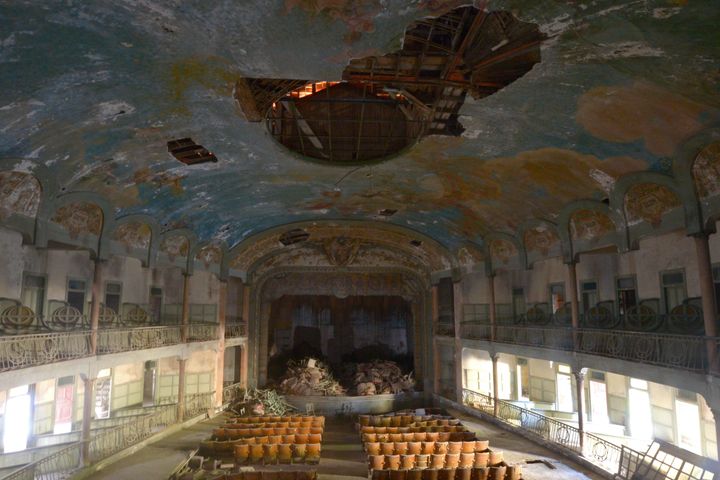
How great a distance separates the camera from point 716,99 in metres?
9.24

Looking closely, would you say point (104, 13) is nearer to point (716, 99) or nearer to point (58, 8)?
point (58, 8)

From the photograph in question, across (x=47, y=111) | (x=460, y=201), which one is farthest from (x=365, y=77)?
(x=460, y=201)

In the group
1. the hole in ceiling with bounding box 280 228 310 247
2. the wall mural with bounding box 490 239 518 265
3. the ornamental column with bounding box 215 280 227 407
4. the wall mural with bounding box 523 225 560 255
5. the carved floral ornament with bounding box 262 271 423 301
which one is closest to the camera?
the wall mural with bounding box 523 225 560 255

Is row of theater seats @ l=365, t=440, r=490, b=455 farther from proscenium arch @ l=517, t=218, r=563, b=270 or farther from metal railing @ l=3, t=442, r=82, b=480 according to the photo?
metal railing @ l=3, t=442, r=82, b=480

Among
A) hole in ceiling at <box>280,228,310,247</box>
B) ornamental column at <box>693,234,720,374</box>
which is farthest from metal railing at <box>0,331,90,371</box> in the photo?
ornamental column at <box>693,234,720,374</box>

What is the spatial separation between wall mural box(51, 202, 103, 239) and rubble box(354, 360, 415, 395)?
1621 centimetres

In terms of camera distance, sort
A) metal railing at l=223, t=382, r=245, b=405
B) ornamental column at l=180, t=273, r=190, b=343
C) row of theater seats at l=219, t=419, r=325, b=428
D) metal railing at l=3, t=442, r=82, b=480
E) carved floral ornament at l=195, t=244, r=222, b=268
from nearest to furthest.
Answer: metal railing at l=3, t=442, r=82, b=480 → row of theater seats at l=219, t=419, r=325, b=428 → ornamental column at l=180, t=273, r=190, b=343 → carved floral ornament at l=195, t=244, r=222, b=268 → metal railing at l=223, t=382, r=245, b=405

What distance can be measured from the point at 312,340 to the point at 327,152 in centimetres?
1897

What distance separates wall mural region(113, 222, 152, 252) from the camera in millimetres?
17678

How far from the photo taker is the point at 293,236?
27.1 metres

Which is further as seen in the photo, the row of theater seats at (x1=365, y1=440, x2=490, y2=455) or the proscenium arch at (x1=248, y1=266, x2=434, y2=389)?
the proscenium arch at (x1=248, y1=266, x2=434, y2=389)

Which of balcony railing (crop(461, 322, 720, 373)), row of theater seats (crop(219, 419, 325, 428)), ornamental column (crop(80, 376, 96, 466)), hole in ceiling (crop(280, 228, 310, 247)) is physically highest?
hole in ceiling (crop(280, 228, 310, 247))

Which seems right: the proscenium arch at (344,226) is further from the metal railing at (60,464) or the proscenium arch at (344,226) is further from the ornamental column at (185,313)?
the metal railing at (60,464)

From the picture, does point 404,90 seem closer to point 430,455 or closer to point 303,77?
point 303,77
